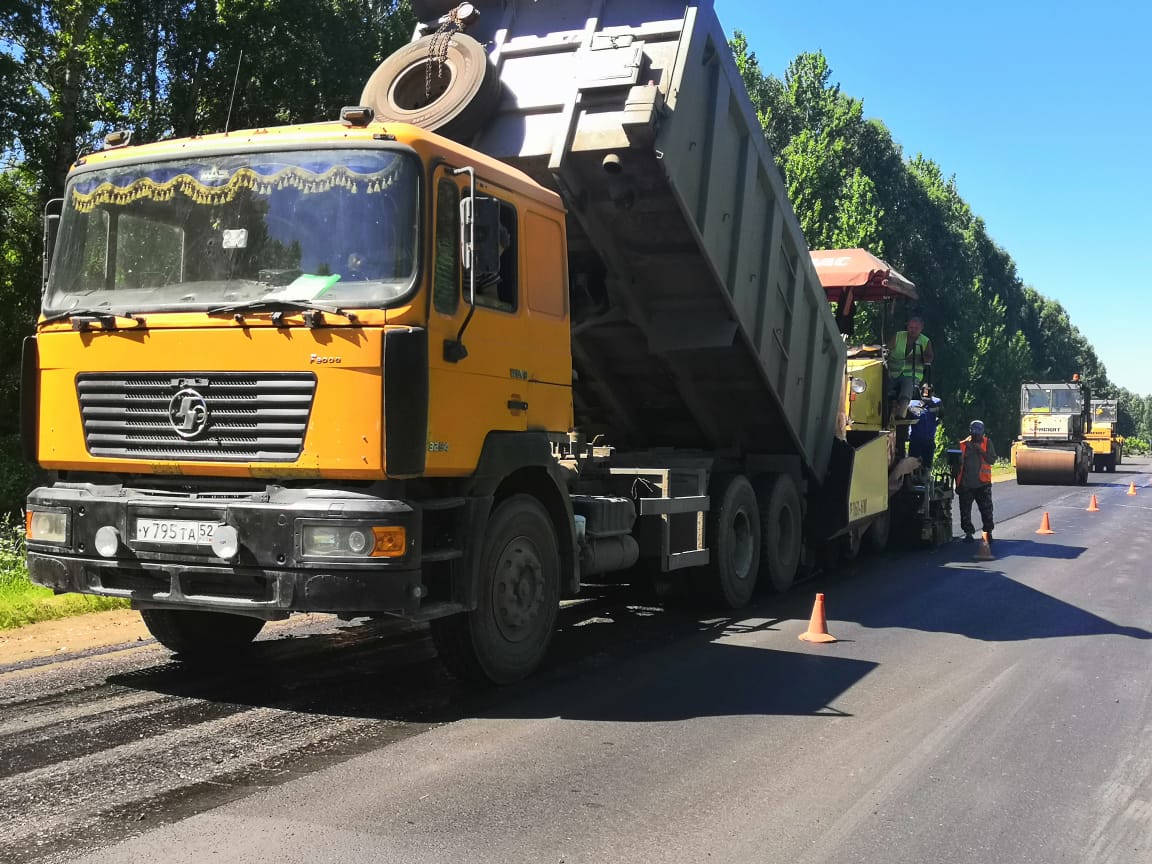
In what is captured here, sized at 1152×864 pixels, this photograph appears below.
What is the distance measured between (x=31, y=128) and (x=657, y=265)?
1217 cm

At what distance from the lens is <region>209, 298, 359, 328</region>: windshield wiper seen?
15.4 ft

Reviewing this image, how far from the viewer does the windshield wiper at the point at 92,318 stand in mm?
5023

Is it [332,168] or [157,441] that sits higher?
[332,168]

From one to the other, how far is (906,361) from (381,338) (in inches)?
353

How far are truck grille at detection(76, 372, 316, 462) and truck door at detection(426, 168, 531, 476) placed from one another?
63cm

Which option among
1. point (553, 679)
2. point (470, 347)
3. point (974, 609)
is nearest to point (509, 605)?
point (553, 679)

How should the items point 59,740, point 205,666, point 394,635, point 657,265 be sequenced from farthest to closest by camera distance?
point 657,265, point 394,635, point 205,666, point 59,740

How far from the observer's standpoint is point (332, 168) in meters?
5.00

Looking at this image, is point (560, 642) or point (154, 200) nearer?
point (154, 200)

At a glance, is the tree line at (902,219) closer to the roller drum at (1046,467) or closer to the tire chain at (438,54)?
the roller drum at (1046,467)

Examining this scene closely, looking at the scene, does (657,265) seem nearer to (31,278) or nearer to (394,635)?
(394,635)

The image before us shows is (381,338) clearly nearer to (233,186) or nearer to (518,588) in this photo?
(233,186)

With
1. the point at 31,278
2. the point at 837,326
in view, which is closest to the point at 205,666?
the point at 837,326

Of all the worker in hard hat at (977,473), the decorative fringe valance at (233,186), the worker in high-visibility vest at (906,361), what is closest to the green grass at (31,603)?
the decorative fringe valance at (233,186)
